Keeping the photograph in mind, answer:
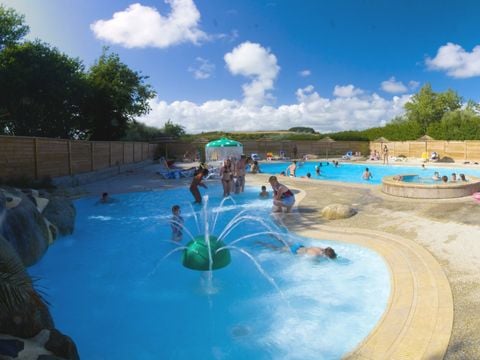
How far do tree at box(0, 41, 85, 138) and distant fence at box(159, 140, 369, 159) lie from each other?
14.4 meters

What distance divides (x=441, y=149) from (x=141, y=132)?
39333mm

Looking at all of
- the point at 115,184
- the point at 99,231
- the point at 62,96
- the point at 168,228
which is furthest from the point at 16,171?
the point at 62,96

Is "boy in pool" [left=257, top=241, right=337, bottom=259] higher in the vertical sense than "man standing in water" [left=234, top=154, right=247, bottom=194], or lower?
lower

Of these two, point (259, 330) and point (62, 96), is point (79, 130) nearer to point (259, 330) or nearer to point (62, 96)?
point (62, 96)

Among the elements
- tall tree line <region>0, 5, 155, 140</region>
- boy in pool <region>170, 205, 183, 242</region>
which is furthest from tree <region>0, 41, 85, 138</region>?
boy in pool <region>170, 205, 183, 242</region>

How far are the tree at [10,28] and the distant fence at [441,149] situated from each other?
36668mm

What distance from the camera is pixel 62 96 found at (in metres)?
24.4

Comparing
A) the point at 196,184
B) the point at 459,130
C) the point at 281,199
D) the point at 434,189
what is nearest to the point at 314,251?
the point at 281,199

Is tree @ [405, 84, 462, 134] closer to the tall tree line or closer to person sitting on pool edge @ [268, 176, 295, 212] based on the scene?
the tall tree line

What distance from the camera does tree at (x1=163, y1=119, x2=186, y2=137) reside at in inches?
2359

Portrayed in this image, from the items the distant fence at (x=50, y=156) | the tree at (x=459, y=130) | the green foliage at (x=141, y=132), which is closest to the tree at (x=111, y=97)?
the distant fence at (x=50, y=156)

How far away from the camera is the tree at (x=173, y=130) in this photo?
59.9 m

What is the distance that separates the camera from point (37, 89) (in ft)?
76.4

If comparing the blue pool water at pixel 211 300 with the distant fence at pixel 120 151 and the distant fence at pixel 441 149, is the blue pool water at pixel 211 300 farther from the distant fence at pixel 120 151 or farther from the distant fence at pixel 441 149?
the distant fence at pixel 441 149
